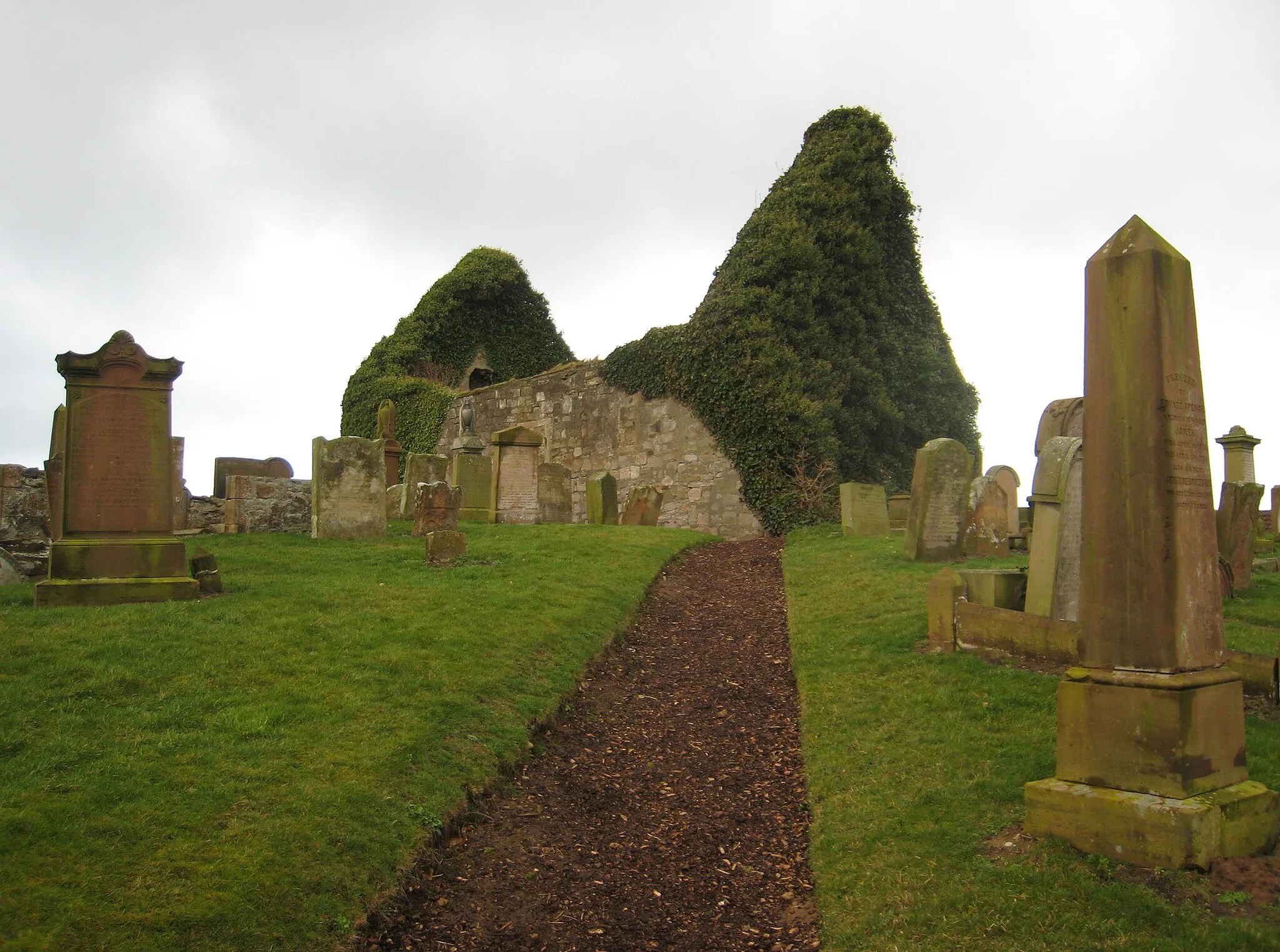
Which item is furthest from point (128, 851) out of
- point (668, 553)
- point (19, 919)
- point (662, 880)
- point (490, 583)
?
point (668, 553)

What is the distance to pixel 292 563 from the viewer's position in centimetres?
1158

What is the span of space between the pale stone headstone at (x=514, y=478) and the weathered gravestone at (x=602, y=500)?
3.94 ft

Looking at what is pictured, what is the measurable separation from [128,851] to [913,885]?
12.0 ft

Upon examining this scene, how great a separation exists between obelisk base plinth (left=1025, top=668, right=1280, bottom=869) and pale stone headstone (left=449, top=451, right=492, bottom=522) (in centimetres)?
1454

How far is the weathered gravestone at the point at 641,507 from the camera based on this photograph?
19.6m

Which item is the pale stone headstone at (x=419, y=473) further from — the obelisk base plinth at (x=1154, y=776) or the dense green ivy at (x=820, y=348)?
the obelisk base plinth at (x=1154, y=776)

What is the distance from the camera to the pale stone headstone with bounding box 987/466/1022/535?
1501 cm

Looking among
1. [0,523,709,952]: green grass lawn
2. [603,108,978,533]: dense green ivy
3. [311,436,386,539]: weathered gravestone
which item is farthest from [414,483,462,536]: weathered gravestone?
[603,108,978,533]: dense green ivy

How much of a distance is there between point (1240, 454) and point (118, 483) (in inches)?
893

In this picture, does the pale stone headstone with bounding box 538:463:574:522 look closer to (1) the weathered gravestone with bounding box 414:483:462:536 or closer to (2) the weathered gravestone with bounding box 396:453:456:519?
(2) the weathered gravestone with bounding box 396:453:456:519

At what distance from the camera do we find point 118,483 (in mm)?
9398

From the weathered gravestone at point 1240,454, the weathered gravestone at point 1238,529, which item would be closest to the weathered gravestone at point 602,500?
the weathered gravestone at point 1238,529

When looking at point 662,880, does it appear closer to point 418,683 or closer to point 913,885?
point 913,885

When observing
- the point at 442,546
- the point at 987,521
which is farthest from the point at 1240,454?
the point at 442,546
